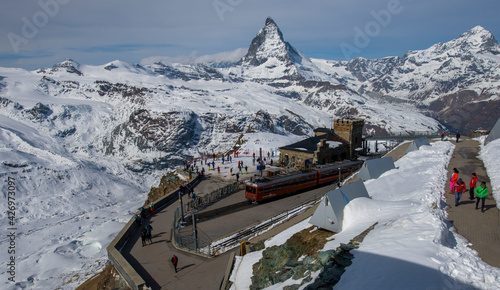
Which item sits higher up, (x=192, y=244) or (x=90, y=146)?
(x=192, y=244)

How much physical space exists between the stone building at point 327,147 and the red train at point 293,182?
12.6 feet

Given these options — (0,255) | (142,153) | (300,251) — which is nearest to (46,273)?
(0,255)

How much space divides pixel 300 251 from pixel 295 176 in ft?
58.1

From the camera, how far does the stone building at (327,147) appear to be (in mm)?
39309

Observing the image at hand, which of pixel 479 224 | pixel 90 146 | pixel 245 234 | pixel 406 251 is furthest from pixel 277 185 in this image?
pixel 90 146

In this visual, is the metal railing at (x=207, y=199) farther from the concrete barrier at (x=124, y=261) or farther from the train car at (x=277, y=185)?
the concrete barrier at (x=124, y=261)

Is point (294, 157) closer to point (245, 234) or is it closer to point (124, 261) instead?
point (245, 234)

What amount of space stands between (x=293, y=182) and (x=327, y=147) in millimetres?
12192

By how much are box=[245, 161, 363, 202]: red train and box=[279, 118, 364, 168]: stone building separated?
12.6ft

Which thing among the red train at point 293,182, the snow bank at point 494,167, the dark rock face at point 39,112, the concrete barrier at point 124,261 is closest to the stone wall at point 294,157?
the red train at point 293,182

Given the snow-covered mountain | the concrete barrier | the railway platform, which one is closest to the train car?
the railway platform

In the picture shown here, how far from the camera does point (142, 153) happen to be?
146 metres

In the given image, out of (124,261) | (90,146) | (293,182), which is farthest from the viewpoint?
(90,146)

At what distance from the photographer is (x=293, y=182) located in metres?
30.3
